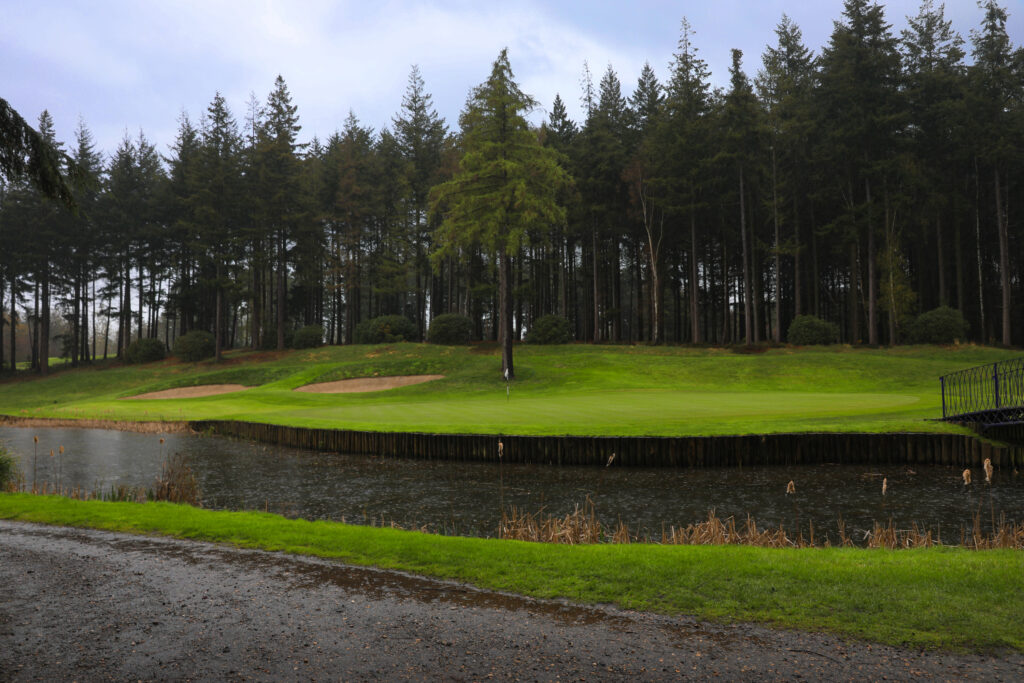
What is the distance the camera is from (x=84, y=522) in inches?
341

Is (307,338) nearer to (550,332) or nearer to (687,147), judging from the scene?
(550,332)

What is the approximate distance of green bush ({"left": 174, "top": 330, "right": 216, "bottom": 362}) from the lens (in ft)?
160

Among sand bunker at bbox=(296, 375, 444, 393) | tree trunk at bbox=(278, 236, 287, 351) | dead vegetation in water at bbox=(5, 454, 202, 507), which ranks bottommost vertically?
dead vegetation in water at bbox=(5, 454, 202, 507)

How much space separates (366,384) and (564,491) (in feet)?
81.3

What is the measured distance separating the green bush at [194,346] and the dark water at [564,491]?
33.8 meters

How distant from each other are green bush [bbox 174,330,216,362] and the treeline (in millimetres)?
1555

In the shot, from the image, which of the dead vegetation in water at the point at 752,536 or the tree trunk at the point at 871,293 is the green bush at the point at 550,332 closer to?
the tree trunk at the point at 871,293

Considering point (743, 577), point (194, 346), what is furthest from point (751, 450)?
point (194, 346)

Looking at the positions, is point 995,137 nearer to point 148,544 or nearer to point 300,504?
point 300,504

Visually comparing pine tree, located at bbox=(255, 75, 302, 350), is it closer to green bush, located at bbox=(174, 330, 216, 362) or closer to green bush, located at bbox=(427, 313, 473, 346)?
green bush, located at bbox=(174, 330, 216, 362)

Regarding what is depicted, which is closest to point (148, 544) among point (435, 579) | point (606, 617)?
point (435, 579)

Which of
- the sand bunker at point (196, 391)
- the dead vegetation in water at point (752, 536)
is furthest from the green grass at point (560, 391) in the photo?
the dead vegetation in water at point (752, 536)

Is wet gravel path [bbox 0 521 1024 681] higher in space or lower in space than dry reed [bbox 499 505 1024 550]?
higher

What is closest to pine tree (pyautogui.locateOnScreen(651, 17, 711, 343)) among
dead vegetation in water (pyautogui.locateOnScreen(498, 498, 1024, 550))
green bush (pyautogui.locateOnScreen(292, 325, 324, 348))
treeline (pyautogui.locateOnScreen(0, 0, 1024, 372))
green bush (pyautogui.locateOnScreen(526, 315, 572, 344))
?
treeline (pyautogui.locateOnScreen(0, 0, 1024, 372))
